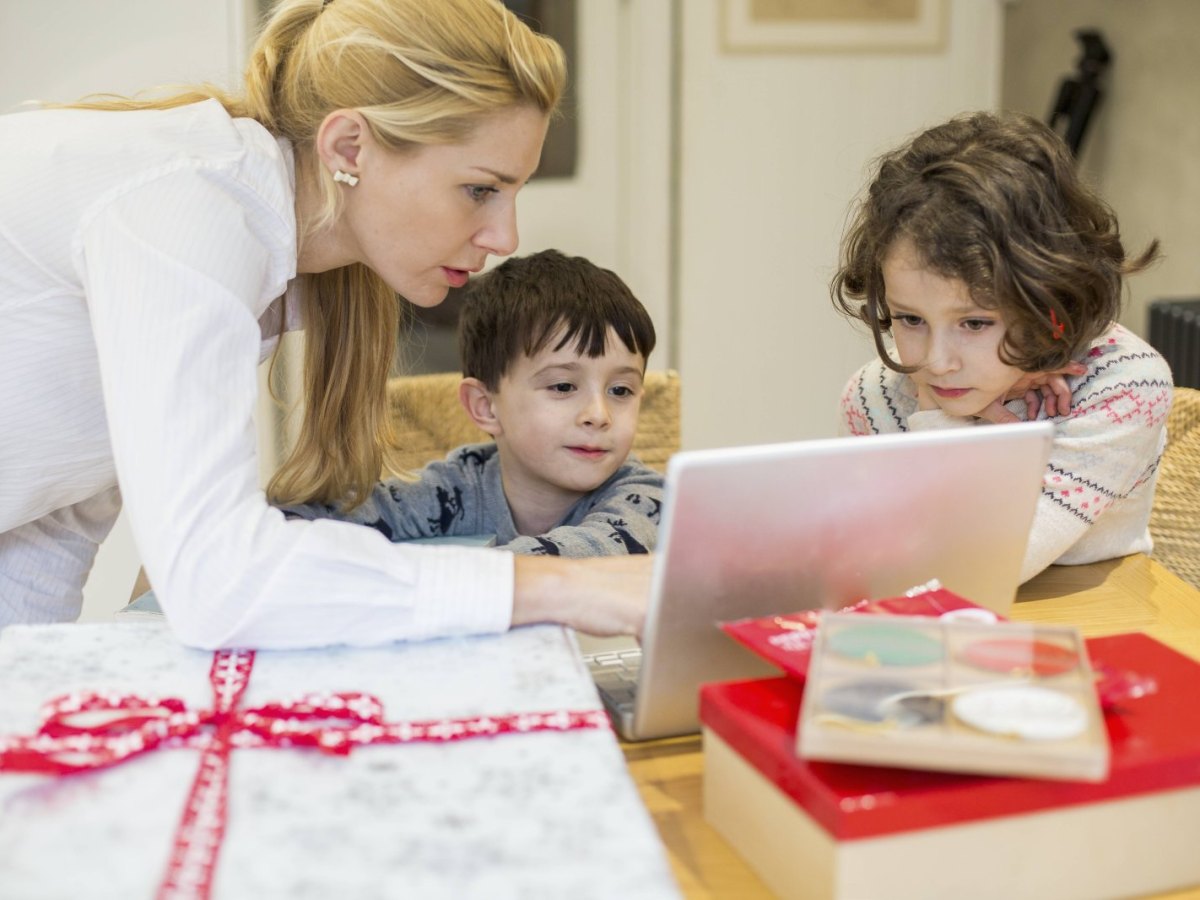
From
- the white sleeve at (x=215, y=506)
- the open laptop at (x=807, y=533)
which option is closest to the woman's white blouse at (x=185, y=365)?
the white sleeve at (x=215, y=506)

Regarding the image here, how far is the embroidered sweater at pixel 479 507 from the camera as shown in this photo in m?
1.33

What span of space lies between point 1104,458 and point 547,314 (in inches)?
23.5

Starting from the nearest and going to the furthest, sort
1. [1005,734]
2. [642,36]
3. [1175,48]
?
1. [1005,734]
2. [642,36]
3. [1175,48]

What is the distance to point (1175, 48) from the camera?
326cm

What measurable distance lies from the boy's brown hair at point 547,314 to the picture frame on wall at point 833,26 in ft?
5.69

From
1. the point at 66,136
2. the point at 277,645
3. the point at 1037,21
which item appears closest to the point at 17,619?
the point at 66,136

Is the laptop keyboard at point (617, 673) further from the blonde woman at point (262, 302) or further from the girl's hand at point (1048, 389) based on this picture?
the girl's hand at point (1048, 389)

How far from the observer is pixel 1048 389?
50.0 inches

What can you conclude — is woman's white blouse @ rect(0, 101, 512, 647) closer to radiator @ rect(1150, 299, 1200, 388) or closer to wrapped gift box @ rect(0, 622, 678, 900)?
wrapped gift box @ rect(0, 622, 678, 900)

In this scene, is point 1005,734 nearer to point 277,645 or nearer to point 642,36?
point 277,645

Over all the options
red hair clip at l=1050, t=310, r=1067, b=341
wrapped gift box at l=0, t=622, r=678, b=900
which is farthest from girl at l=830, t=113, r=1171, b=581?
wrapped gift box at l=0, t=622, r=678, b=900

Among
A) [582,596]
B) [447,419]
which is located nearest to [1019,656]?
[582,596]

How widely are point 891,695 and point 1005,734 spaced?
0.06 m

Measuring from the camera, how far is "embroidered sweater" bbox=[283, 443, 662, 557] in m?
1.33
